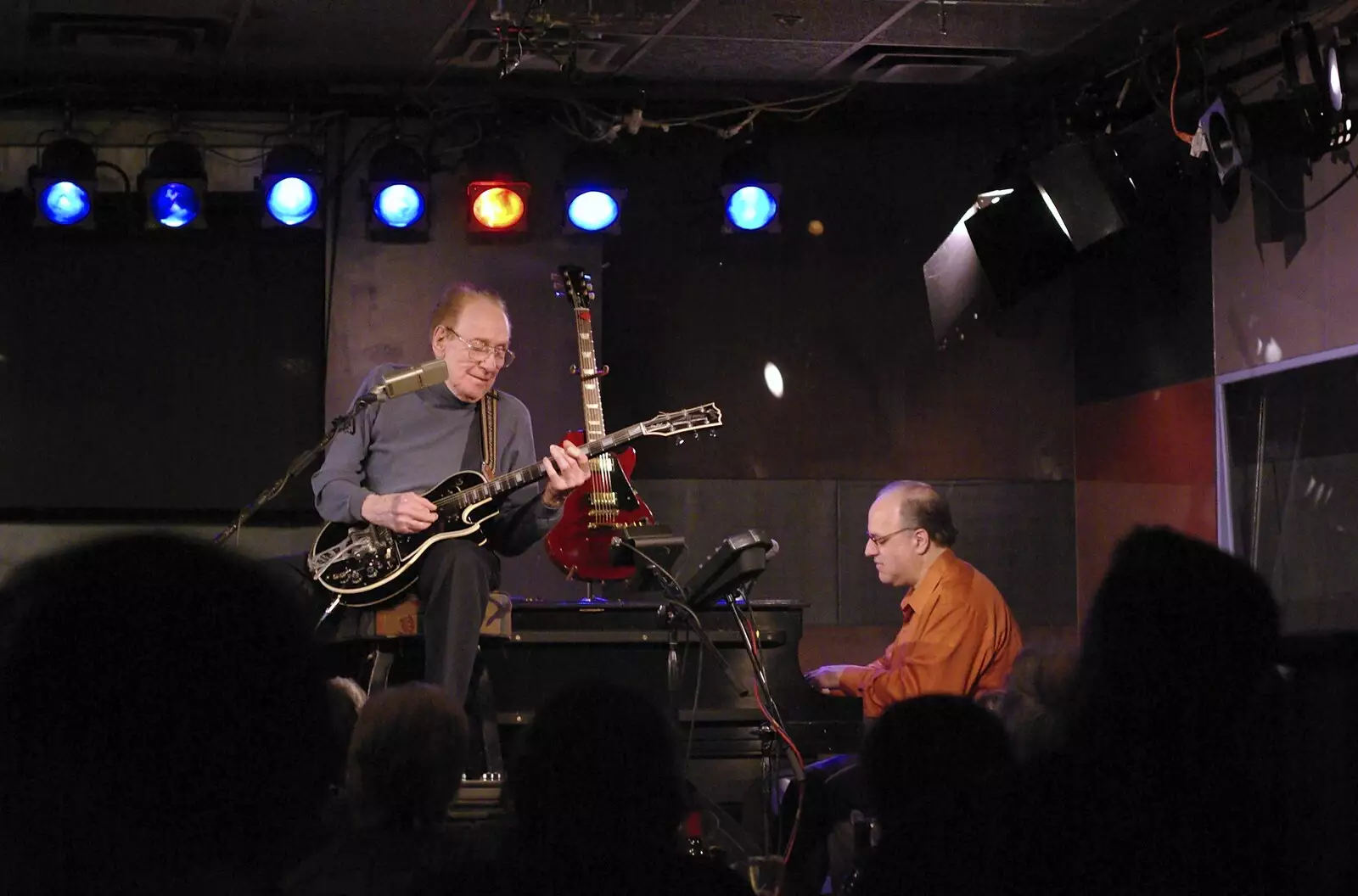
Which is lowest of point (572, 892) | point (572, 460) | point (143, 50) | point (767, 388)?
point (572, 892)

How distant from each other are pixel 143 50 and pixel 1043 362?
4.56 metres

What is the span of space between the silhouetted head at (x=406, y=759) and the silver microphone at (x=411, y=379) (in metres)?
2.07

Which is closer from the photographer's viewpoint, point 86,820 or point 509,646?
point 86,820

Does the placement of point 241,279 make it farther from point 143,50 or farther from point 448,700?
point 448,700

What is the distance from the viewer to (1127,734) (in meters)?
1.46

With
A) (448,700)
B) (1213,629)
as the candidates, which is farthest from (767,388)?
(1213,629)

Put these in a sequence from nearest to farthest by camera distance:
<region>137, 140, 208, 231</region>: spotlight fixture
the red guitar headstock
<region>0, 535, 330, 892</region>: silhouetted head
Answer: <region>0, 535, 330, 892</region>: silhouetted head < the red guitar headstock < <region>137, 140, 208, 231</region>: spotlight fixture

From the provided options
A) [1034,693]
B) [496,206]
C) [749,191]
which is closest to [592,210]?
[496,206]

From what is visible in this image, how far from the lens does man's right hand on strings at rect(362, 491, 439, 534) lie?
4527 mm

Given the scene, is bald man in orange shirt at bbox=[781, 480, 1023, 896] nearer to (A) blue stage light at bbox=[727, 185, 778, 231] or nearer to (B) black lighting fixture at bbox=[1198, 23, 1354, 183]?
(B) black lighting fixture at bbox=[1198, 23, 1354, 183]

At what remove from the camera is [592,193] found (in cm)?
670

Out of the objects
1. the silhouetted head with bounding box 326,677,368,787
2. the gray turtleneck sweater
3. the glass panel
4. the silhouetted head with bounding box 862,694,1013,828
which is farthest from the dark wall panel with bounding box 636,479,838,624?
the silhouetted head with bounding box 862,694,1013,828

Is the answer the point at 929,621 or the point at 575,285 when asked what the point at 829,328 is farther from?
the point at 929,621

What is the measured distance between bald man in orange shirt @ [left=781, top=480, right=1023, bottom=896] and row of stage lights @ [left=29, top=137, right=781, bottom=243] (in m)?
2.68
